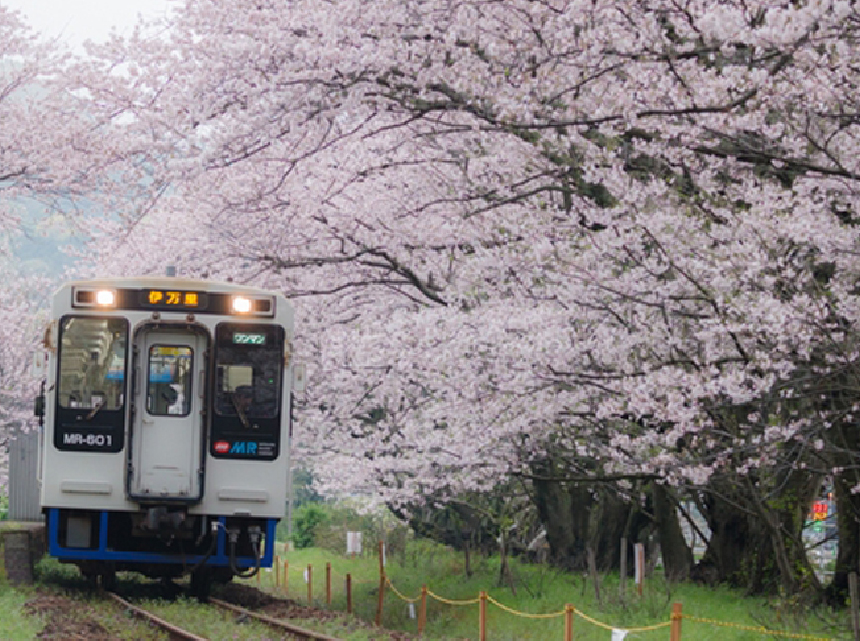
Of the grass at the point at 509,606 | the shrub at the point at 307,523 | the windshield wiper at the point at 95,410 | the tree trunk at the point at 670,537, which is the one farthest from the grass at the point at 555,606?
the shrub at the point at 307,523

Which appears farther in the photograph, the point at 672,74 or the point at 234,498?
the point at 234,498

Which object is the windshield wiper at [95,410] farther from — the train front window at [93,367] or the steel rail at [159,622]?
the steel rail at [159,622]

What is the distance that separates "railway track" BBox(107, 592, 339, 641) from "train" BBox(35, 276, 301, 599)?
1.81ft

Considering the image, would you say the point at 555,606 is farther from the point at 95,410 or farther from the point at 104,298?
the point at 104,298

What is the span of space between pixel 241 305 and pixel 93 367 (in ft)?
4.85

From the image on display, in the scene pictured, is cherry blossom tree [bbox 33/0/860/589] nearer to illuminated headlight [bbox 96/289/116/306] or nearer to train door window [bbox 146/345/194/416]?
illuminated headlight [bbox 96/289/116/306]

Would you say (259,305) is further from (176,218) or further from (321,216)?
(176,218)

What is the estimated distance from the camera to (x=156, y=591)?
15336 millimetres

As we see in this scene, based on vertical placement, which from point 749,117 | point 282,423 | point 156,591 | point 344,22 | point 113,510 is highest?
point 344,22

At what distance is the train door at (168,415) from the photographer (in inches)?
465

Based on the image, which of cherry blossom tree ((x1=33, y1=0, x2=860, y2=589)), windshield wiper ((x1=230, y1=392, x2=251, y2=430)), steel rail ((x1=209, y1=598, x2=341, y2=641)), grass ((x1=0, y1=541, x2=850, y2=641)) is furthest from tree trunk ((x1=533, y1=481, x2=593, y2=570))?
windshield wiper ((x1=230, y1=392, x2=251, y2=430))

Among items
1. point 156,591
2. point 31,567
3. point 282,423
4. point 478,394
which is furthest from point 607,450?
point 31,567

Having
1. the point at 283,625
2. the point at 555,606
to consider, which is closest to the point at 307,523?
the point at 555,606

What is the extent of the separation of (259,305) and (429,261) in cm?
333
